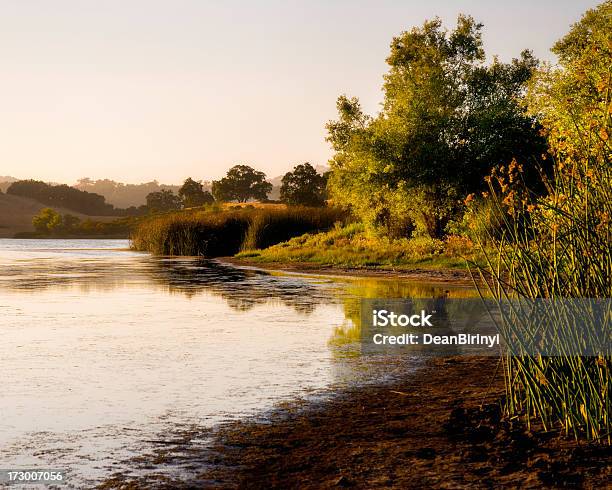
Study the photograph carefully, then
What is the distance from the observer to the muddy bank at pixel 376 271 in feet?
88.8

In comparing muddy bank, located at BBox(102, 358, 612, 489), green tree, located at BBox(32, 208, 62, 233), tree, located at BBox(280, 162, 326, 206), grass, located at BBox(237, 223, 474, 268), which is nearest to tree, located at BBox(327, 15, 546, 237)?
grass, located at BBox(237, 223, 474, 268)

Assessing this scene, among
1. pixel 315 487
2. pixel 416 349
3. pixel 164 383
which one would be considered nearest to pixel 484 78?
pixel 416 349

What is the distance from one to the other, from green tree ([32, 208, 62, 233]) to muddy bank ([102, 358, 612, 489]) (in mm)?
126764

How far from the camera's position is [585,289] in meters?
6.66

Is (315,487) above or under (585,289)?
under

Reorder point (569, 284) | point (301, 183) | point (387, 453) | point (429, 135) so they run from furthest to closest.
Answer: point (301, 183)
point (429, 135)
point (569, 284)
point (387, 453)

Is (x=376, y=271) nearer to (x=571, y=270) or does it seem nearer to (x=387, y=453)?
(x=571, y=270)

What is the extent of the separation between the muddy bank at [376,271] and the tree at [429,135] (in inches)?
188

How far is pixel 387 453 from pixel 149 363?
544 cm

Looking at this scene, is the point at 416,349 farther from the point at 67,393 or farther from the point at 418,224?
the point at 418,224

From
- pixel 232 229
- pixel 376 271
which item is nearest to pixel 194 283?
pixel 376 271

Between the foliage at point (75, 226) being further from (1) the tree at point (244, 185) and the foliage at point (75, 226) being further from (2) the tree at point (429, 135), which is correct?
(2) the tree at point (429, 135)

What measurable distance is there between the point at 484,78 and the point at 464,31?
2438 millimetres

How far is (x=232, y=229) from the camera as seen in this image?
52844 mm
